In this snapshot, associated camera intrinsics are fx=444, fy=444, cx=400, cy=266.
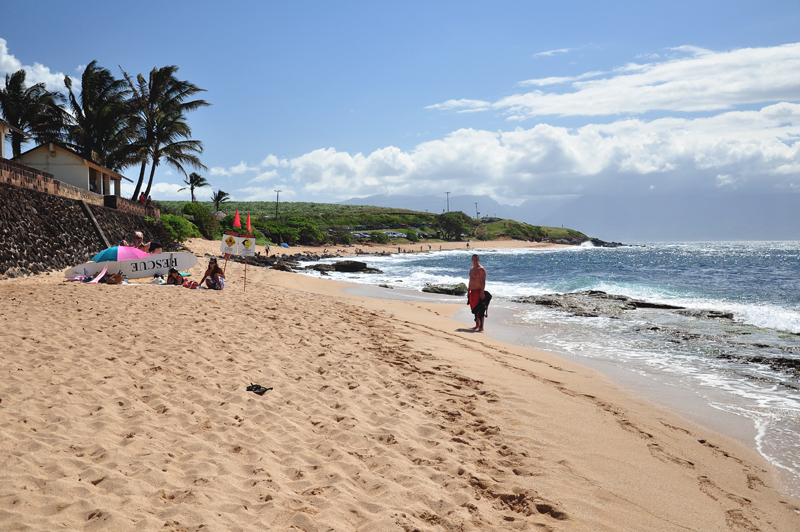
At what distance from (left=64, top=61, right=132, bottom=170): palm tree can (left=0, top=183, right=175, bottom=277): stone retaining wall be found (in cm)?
Result: 1260

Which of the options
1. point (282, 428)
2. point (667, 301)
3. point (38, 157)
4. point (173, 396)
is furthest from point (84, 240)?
point (667, 301)

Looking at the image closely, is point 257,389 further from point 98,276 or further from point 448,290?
point 448,290

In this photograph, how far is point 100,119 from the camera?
30.1 metres

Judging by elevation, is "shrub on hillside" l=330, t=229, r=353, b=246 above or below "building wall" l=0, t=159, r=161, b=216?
below

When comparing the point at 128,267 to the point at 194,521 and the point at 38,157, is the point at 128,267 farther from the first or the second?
the point at 38,157

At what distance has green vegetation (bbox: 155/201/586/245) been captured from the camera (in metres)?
51.9

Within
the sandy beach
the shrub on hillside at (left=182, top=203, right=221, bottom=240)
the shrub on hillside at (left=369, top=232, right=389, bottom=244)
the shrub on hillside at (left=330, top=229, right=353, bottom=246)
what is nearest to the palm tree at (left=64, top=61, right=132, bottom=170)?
the shrub on hillside at (left=182, top=203, right=221, bottom=240)

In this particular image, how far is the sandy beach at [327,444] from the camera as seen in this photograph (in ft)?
10.5

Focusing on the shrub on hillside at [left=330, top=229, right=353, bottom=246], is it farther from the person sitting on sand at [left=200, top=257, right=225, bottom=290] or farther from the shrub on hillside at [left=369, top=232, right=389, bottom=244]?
the person sitting on sand at [left=200, top=257, right=225, bottom=290]

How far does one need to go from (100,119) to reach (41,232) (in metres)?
18.8

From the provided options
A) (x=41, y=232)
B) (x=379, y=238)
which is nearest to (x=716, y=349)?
(x=41, y=232)

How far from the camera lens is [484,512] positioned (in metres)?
3.42

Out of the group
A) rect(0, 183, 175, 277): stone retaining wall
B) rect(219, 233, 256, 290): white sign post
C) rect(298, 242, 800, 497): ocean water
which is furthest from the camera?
rect(219, 233, 256, 290): white sign post

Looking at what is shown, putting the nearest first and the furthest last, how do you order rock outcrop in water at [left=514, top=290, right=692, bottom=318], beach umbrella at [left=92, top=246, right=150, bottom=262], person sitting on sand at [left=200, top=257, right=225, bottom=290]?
person sitting on sand at [left=200, top=257, right=225, bottom=290] < beach umbrella at [left=92, top=246, right=150, bottom=262] < rock outcrop in water at [left=514, top=290, right=692, bottom=318]
